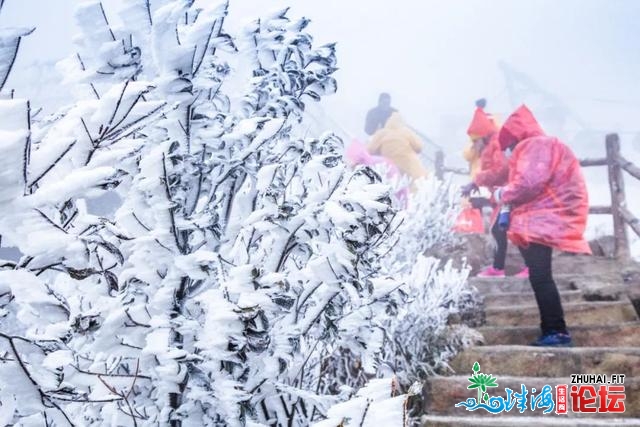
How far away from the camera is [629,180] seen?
92.4ft

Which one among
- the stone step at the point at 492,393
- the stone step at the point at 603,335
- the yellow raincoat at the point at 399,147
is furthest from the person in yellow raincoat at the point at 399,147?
the stone step at the point at 492,393

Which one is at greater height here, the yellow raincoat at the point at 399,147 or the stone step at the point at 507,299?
the yellow raincoat at the point at 399,147

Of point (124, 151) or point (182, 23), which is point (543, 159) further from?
point (124, 151)

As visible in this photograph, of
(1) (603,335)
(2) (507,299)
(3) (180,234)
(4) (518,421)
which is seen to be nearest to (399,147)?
(2) (507,299)

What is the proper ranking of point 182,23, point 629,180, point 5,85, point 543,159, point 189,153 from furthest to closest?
1. point 629,180
2. point 543,159
3. point 182,23
4. point 189,153
5. point 5,85

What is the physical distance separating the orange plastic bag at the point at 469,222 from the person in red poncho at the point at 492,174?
1.46 meters

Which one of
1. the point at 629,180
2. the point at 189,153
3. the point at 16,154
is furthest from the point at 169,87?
the point at 629,180

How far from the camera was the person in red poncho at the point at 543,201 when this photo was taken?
349cm

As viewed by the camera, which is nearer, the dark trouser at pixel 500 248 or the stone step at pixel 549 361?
the stone step at pixel 549 361

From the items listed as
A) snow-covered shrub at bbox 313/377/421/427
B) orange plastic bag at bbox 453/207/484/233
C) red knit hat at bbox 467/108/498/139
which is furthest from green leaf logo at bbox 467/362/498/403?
orange plastic bag at bbox 453/207/484/233

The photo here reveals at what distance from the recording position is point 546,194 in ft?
12.2

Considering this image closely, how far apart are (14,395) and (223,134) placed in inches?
23.3

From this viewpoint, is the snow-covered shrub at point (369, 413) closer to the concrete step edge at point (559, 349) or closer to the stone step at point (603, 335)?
the concrete step edge at point (559, 349)

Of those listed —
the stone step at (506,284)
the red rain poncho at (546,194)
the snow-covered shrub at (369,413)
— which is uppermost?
the snow-covered shrub at (369,413)
